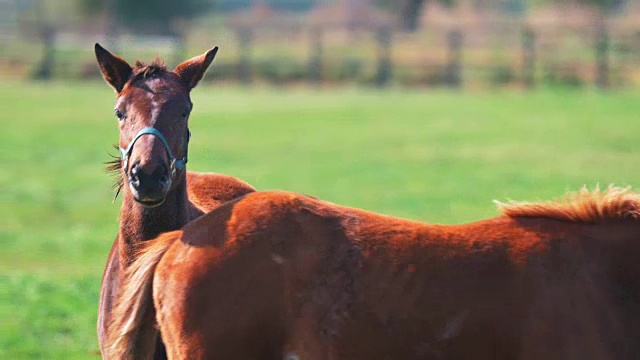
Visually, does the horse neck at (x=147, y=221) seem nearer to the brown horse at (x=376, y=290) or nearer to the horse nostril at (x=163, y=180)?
the horse nostril at (x=163, y=180)

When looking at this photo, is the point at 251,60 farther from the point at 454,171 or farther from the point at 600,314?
the point at 600,314

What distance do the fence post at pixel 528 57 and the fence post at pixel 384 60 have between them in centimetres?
447

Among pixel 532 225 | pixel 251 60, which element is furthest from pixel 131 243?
pixel 251 60

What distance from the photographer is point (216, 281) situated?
344 cm

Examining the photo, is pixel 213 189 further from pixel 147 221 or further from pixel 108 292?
pixel 108 292

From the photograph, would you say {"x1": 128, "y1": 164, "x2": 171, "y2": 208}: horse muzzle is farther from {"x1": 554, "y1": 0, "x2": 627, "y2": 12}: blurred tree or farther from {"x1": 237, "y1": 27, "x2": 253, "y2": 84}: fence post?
{"x1": 554, "y1": 0, "x2": 627, "y2": 12}: blurred tree

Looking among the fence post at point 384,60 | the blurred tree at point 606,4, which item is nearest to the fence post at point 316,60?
the fence post at point 384,60

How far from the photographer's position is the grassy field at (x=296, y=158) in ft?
33.1

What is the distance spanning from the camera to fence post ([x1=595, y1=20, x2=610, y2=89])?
32.2 m

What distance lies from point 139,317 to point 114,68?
173 centimetres

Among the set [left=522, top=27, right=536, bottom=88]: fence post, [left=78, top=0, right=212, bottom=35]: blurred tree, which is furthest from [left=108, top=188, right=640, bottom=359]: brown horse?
[left=78, top=0, right=212, bottom=35]: blurred tree

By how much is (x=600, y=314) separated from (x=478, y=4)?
2046 inches

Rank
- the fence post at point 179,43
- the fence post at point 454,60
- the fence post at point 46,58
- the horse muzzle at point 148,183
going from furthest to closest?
the fence post at point 46,58 < the fence post at point 179,43 < the fence post at point 454,60 < the horse muzzle at point 148,183

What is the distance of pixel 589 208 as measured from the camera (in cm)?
373
